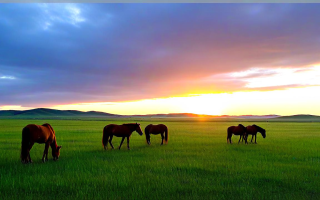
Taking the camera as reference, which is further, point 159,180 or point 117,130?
point 117,130

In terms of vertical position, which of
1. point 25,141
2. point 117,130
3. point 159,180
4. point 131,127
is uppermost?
point 131,127

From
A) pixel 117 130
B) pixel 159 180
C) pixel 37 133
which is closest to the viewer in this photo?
pixel 159 180

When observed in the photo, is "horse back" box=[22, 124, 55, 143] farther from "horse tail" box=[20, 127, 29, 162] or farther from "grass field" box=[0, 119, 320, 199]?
"grass field" box=[0, 119, 320, 199]

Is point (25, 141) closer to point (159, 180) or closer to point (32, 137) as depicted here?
point (32, 137)

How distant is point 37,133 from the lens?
12.1m

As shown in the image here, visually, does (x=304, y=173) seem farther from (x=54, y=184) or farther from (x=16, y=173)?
(x=16, y=173)

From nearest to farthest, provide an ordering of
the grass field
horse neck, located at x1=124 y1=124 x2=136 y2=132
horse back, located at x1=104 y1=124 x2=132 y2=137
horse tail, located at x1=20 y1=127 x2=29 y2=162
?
the grass field → horse tail, located at x1=20 y1=127 x2=29 y2=162 → horse back, located at x1=104 y1=124 x2=132 y2=137 → horse neck, located at x1=124 y1=124 x2=136 y2=132

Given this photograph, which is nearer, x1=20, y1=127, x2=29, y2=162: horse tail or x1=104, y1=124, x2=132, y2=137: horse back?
x1=20, y1=127, x2=29, y2=162: horse tail

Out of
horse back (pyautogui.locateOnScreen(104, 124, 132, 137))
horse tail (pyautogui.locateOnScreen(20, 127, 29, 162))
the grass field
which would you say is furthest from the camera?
horse back (pyautogui.locateOnScreen(104, 124, 132, 137))

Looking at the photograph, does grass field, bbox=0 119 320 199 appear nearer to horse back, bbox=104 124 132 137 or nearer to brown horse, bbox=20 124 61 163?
brown horse, bbox=20 124 61 163

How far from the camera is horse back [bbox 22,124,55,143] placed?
→ 11.8m

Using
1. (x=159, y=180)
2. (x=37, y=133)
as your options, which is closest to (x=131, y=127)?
(x=37, y=133)

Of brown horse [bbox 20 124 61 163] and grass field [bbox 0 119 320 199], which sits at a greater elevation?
brown horse [bbox 20 124 61 163]

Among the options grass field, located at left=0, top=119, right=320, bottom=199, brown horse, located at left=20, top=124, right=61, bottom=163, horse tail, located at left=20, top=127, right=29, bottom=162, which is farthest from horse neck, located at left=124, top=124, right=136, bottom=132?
horse tail, located at left=20, top=127, right=29, bottom=162
